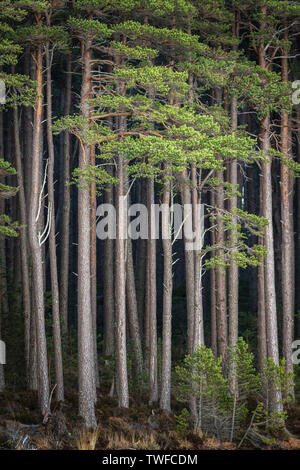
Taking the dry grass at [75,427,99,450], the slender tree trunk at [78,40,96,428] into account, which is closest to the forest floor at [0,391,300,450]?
the dry grass at [75,427,99,450]

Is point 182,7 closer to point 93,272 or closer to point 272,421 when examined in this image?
point 93,272

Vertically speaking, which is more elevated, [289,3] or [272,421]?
[289,3]

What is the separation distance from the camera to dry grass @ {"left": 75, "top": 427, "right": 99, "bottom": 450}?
12.1 metres

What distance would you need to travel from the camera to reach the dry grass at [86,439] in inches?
475

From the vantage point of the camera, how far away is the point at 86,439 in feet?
40.8

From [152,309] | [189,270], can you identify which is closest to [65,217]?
[152,309]

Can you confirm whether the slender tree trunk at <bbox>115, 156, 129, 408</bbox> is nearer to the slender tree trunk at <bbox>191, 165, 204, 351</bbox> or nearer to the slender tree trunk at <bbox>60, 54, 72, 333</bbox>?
the slender tree trunk at <bbox>191, 165, 204, 351</bbox>

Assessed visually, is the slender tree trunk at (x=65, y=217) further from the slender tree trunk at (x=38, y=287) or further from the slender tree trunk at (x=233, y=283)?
the slender tree trunk at (x=233, y=283)

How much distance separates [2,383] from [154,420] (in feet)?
15.0

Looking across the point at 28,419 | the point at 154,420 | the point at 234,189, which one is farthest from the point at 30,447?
the point at 234,189

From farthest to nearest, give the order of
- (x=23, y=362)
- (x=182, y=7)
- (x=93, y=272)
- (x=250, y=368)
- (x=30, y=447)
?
(x=23, y=362) → (x=93, y=272) → (x=182, y=7) → (x=250, y=368) → (x=30, y=447)

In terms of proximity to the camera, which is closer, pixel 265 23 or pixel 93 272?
pixel 265 23

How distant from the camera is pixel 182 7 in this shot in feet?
46.6

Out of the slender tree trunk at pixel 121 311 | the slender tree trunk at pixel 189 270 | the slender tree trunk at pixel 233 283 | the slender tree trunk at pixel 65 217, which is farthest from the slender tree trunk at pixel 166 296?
the slender tree trunk at pixel 65 217
